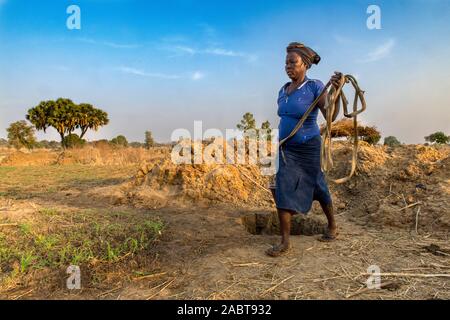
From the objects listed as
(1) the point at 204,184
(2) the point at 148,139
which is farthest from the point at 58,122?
(1) the point at 204,184

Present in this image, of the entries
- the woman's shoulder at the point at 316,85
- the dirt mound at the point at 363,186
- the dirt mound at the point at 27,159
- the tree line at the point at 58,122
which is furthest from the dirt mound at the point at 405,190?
the tree line at the point at 58,122

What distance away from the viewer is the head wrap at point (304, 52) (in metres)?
3.08

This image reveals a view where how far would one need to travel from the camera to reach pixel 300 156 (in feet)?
10.2

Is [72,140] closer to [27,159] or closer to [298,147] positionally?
[27,159]

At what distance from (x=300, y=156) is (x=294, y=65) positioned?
792mm

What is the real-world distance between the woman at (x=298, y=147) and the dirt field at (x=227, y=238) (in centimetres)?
39

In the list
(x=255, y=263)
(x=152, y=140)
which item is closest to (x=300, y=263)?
(x=255, y=263)

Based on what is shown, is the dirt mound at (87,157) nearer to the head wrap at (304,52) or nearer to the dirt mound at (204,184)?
the dirt mound at (204,184)

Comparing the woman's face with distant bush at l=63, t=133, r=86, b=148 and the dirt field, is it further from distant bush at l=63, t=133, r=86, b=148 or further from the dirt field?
distant bush at l=63, t=133, r=86, b=148

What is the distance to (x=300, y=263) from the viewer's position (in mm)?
2791

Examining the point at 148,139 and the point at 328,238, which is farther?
the point at 148,139

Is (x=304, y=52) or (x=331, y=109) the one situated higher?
(x=304, y=52)
